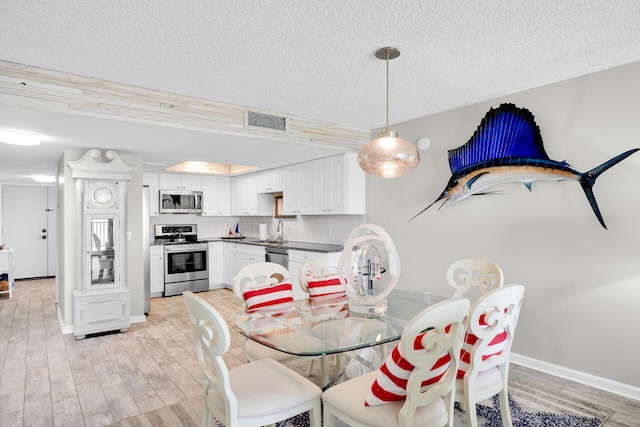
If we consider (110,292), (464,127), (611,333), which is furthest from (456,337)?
(110,292)

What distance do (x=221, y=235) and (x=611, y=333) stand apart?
625 centimetres

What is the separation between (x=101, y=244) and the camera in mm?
4328

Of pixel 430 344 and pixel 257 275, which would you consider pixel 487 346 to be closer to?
pixel 430 344

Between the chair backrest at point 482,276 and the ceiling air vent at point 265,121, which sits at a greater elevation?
the ceiling air vent at point 265,121

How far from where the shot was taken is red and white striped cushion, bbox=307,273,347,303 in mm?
2955

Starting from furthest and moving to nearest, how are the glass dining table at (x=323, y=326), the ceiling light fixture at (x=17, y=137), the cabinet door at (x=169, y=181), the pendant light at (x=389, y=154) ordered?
the cabinet door at (x=169, y=181) → the ceiling light fixture at (x=17, y=137) → the pendant light at (x=389, y=154) → the glass dining table at (x=323, y=326)

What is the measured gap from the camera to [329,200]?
16.4ft

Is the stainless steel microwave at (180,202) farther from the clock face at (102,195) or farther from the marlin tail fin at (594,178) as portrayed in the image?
the marlin tail fin at (594,178)

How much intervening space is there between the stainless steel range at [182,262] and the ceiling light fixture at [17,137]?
2.95m

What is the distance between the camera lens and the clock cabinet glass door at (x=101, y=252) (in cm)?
422

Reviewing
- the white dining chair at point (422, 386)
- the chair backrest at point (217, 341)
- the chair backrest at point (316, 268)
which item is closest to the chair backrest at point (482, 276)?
the chair backrest at point (316, 268)

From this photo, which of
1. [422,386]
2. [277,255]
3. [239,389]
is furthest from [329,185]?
[422,386]

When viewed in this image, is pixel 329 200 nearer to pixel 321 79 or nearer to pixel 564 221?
pixel 321 79

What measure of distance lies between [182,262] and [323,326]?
4.70m
